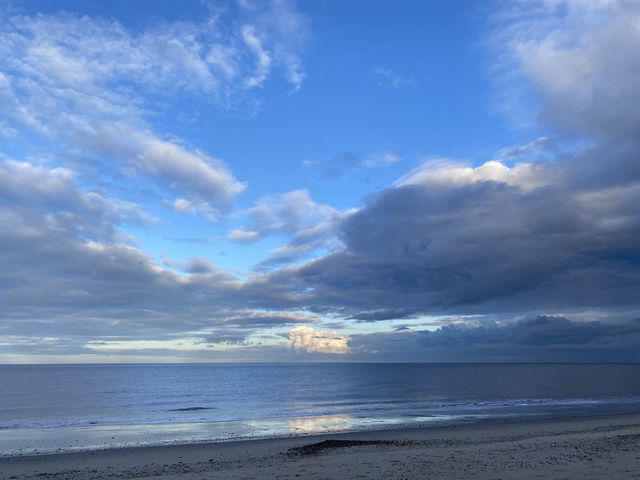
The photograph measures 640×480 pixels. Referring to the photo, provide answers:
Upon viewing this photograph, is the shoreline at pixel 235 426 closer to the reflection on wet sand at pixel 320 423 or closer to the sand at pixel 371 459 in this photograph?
the reflection on wet sand at pixel 320 423

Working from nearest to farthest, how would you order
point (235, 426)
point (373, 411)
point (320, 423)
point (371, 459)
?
point (371, 459) < point (235, 426) < point (320, 423) < point (373, 411)

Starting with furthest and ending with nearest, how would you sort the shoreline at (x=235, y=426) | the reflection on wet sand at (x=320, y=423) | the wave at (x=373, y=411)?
the wave at (x=373, y=411) < the reflection on wet sand at (x=320, y=423) < the shoreline at (x=235, y=426)

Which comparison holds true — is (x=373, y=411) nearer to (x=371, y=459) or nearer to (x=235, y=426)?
(x=235, y=426)

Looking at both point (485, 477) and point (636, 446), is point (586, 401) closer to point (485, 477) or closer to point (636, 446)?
point (636, 446)

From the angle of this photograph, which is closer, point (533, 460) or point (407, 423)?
point (533, 460)

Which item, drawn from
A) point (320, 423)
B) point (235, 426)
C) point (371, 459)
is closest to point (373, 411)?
point (320, 423)

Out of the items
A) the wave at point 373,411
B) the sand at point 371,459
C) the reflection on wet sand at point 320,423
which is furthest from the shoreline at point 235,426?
the wave at point 373,411

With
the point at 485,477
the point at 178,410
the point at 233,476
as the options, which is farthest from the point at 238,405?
the point at 485,477

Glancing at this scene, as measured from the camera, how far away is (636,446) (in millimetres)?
24641

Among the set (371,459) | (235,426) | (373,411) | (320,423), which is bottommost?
(373,411)

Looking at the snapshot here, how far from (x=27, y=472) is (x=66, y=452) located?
5.43m

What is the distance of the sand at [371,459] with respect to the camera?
62.5 feet

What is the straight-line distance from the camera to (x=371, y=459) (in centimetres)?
2191

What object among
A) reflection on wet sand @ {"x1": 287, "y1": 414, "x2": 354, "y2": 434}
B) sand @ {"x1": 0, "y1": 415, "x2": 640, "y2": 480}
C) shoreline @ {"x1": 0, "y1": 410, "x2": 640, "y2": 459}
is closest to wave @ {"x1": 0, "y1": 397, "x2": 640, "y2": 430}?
reflection on wet sand @ {"x1": 287, "y1": 414, "x2": 354, "y2": 434}
